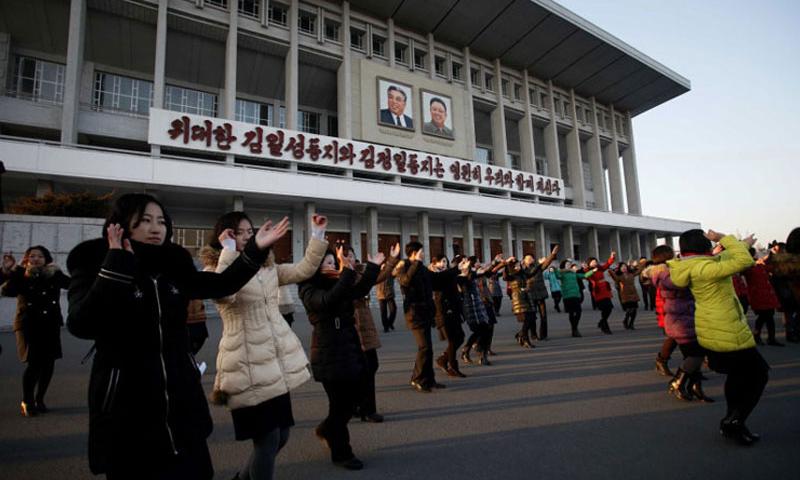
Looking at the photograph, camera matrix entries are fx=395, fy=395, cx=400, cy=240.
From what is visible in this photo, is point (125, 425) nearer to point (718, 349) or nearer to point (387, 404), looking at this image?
point (387, 404)

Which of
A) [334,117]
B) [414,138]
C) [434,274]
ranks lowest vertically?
[434,274]

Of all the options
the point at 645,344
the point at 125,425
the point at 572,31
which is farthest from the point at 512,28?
the point at 125,425

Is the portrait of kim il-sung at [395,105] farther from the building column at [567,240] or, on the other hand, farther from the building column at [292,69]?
the building column at [567,240]

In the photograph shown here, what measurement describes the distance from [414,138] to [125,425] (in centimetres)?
2516

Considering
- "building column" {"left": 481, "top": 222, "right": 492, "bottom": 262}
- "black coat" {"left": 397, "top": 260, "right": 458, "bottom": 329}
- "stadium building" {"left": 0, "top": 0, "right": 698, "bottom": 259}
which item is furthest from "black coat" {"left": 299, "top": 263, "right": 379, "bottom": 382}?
"building column" {"left": 481, "top": 222, "right": 492, "bottom": 262}

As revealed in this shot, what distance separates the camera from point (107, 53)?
20.7 meters

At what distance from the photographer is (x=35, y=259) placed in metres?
4.53

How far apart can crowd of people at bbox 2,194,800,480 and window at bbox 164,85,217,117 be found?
2101 centimetres

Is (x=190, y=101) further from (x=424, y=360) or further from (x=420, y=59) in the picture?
(x=424, y=360)

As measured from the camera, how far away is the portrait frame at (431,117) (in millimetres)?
26188

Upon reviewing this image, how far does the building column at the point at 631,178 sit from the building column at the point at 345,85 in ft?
97.3

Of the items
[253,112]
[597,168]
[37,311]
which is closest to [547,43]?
[597,168]

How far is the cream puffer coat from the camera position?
224cm

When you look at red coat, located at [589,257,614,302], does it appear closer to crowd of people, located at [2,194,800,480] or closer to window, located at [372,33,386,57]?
crowd of people, located at [2,194,800,480]
